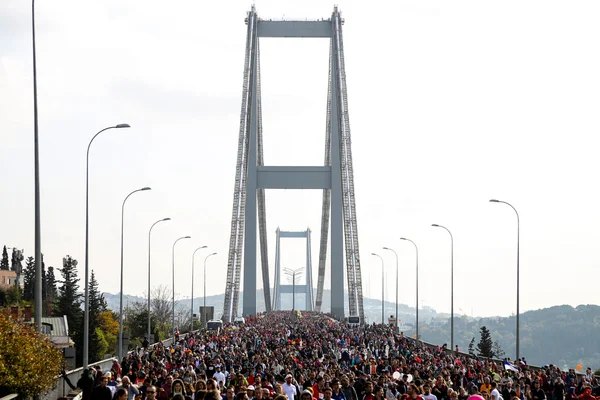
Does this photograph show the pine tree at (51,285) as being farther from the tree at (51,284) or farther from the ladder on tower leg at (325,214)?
the ladder on tower leg at (325,214)

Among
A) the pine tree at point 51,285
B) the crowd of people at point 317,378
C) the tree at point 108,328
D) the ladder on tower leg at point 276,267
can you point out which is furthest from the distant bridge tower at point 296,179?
the ladder on tower leg at point 276,267

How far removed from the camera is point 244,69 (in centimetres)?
9625

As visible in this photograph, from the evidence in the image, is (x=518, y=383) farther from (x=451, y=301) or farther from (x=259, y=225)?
(x=259, y=225)

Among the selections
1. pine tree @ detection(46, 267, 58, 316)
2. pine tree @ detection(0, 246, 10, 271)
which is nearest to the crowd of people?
pine tree @ detection(46, 267, 58, 316)

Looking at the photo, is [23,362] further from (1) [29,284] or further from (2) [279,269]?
(2) [279,269]

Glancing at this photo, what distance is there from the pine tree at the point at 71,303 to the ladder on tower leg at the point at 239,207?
1128 centimetres

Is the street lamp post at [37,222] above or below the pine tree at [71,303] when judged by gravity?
above

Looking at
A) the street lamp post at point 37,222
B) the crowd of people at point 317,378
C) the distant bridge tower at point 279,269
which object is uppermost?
the street lamp post at point 37,222

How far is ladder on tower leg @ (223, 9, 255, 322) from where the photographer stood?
282 feet

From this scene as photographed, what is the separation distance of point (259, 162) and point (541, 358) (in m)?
94.1

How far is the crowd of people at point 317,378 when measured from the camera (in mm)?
14773

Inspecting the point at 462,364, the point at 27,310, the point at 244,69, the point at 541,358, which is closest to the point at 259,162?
the point at 244,69

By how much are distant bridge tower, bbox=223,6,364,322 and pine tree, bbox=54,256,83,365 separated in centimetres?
1145

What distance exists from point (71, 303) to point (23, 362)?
66.9m
